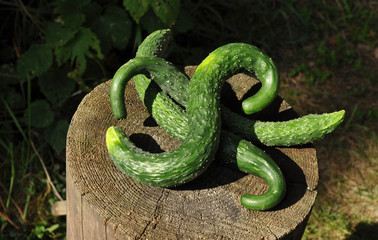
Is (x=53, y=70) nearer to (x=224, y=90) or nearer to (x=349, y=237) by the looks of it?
(x=224, y=90)

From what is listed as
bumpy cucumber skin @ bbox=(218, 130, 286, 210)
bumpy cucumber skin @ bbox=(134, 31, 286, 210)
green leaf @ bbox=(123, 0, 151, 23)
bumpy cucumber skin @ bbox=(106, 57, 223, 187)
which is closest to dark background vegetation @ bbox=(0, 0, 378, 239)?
green leaf @ bbox=(123, 0, 151, 23)

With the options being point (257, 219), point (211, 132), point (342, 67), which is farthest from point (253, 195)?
point (342, 67)

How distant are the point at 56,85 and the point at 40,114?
0.35 metres

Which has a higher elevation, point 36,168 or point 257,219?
point 257,219

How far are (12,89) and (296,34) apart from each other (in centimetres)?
366

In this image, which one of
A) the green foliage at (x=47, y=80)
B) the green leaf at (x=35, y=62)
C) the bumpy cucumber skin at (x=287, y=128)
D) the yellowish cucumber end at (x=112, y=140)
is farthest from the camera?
the green leaf at (x=35, y=62)

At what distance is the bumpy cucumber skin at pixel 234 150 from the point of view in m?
2.66

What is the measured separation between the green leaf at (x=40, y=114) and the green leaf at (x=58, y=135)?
83 millimetres

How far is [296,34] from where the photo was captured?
6.11 m

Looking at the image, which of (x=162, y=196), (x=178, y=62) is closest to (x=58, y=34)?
(x=178, y=62)

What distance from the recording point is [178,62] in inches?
219

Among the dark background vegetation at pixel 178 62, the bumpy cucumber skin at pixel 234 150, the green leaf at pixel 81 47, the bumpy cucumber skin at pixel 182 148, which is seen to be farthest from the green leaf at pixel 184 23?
the bumpy cucumber skin at pixel 182 148

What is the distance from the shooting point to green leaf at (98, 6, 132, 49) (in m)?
4.62

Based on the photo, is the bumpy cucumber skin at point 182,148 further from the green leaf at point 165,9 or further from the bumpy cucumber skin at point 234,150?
the green leaf at point 165,9
